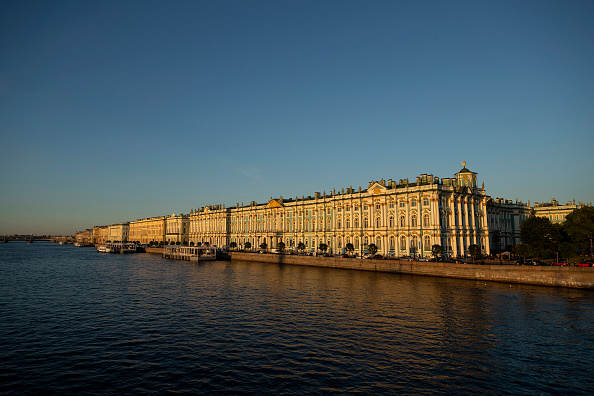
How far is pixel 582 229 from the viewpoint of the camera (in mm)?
68750

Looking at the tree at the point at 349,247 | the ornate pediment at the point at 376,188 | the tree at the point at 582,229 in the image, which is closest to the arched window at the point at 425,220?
the ornate pediment at the point at 376,188

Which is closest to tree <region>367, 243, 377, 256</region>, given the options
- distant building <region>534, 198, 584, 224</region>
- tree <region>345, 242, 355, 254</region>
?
tree <region>345, 242, 355, 254</region>

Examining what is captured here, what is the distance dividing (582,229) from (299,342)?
71209mm

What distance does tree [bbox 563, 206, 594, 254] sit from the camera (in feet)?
220

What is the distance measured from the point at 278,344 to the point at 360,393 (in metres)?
8.38

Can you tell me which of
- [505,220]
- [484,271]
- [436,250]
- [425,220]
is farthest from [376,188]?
[505,220]

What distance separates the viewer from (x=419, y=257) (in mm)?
72000

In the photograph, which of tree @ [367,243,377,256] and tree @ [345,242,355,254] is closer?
tree @ [367,243,377,256]

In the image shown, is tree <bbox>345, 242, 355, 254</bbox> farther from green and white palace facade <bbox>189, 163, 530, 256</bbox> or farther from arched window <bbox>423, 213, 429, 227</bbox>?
arched window <bbox>423, 213, 429, 227</bbox>

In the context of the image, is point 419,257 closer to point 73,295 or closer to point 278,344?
point 278,344

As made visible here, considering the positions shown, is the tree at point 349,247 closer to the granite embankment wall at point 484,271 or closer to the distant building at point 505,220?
the granite embankment wall at point 484,271

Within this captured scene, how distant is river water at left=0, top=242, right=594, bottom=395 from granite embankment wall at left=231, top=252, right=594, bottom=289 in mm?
2637

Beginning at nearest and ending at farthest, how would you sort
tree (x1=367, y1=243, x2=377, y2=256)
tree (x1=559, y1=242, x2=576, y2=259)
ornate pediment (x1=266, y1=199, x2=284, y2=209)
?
tree (x1=559, y1=242, x2=576, y2=259) < tree (x1=367, y1=243, x2=377, y2=256) < ornate pediment (x1=266, y1=199, x2=284, y2=209)

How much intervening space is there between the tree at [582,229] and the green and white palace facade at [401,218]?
15.3m
